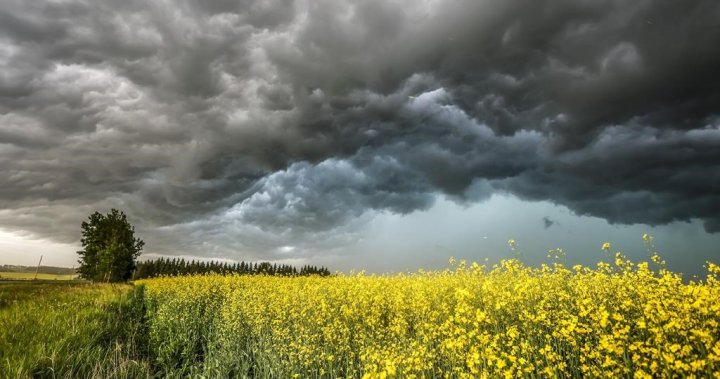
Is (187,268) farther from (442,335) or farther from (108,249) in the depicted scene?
(442,335)

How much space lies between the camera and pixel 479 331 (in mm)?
7820

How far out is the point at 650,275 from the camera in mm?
7152

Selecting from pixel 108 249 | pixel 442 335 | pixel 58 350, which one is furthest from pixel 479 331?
pixel 108 249

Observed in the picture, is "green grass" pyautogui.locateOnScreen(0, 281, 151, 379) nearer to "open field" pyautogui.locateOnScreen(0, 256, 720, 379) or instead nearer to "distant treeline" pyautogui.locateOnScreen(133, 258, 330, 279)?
"open field" pyautogui.locateOnScreen(0, 256, 720, 379)

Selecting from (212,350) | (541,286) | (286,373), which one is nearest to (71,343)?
(212,350)

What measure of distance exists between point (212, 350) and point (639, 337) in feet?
34.2

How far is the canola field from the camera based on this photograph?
519 centimetres

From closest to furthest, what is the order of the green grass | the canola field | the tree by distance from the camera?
1. the canola field
2. the green grass
3. the tree

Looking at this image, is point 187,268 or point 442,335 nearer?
point 442,335

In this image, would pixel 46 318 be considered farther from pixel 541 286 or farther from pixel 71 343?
pixel 541 286

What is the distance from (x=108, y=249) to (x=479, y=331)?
2152 inches

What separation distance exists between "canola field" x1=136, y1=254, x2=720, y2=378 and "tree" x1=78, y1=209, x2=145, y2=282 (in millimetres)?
40221

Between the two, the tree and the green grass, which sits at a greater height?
the tree

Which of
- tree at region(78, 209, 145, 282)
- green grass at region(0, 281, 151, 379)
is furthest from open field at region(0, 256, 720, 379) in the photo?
tree at region(78, 209, 145, 282)
